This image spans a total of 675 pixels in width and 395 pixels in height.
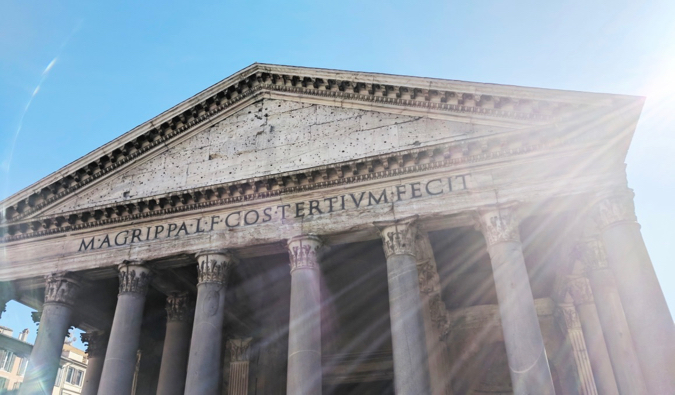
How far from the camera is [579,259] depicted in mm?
11547

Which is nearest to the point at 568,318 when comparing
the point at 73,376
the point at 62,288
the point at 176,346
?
the point at 176,346

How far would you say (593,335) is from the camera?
488 inches

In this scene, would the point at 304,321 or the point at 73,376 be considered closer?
the point at 304,321

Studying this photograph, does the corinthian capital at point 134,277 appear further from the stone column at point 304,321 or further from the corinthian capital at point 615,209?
the corinthian capital at point 615,209

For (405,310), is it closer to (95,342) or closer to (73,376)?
(95,342)

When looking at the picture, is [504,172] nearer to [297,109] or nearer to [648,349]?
[648,349]

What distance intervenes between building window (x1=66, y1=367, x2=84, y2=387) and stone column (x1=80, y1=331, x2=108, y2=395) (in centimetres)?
2600

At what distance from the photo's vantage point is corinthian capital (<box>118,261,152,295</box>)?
448 inches

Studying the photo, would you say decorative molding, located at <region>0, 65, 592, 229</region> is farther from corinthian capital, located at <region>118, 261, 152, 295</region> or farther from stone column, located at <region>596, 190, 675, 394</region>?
stone column, located at <region>596, 190, 675, 394</region>

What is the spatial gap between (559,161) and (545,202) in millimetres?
824

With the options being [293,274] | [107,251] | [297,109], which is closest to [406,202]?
[293,274]

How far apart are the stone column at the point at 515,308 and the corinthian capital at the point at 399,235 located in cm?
127

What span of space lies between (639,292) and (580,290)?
4472 millimetres

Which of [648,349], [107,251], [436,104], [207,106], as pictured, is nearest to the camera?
[648,349]
